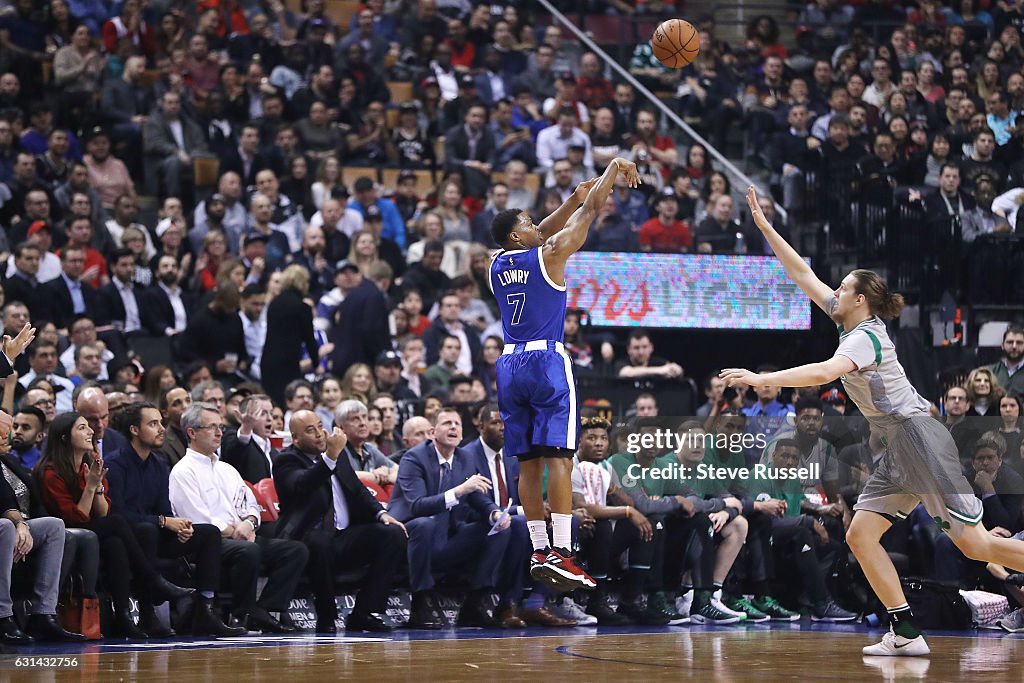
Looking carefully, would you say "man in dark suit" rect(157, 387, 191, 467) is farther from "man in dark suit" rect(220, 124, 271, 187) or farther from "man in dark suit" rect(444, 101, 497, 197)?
"man in dark suit" rect(444, 101, 497, 197)

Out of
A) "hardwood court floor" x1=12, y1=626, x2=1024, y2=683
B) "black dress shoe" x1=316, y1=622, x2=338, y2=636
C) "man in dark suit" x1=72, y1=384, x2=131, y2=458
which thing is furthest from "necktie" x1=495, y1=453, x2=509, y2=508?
"man in dark suit" x1=72, y1=384, x2=131, y2=458

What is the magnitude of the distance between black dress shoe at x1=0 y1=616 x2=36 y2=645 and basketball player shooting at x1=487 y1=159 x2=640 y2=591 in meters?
3.26

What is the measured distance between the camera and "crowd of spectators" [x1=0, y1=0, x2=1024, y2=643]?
1063 cm

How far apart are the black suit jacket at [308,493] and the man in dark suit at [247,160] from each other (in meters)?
6.64

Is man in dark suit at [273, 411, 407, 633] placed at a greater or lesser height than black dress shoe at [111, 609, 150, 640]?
greater

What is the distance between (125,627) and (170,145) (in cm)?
845

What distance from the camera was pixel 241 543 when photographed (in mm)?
10453

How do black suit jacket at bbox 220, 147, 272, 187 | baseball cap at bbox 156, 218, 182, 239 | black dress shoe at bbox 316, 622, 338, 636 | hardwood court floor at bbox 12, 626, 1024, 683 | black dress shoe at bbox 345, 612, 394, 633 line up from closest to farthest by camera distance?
1. hardwood court floor at bbox 12, 626, 1024, 683
2. black dress shoe at bbox 316, 622, 338, 636
3. black dress shoe at bbox 345, 612, 394, 633
4. baseball cap at bbox 156, 218, 182, 239
5. black suit jacket at bbox 220, 147, 272, 187

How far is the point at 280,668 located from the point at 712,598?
5188mm

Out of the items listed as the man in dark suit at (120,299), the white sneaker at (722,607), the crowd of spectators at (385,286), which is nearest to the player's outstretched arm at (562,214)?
the crowd of spectators at (385,286)

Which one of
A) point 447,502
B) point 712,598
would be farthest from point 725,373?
point 712,598

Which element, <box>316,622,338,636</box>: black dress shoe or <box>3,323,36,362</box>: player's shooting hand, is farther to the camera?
<box>316,622,338,636</box>: black dress shoe

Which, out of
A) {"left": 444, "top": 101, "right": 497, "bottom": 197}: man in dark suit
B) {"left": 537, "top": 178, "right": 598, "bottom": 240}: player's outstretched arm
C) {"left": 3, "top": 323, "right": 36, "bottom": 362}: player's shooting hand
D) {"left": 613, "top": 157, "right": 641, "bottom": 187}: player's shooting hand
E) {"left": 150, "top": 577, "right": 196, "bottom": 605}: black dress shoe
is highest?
{"left": 444, "top": 101, "right": 497, "bottom": 197}: man in dark suit

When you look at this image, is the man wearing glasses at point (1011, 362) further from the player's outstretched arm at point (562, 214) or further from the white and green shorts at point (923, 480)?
the player's outstretched arm at point (562, 214)
